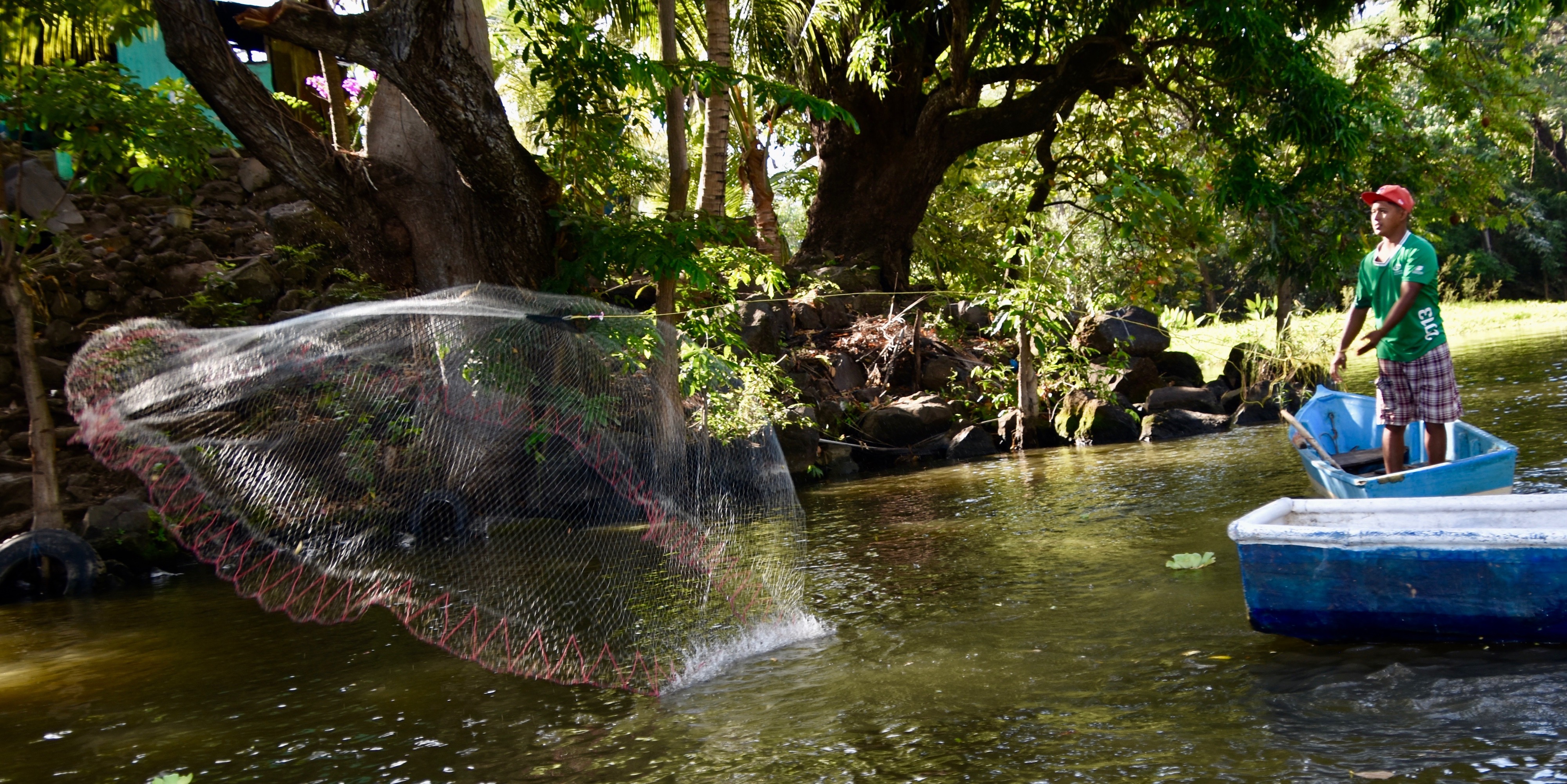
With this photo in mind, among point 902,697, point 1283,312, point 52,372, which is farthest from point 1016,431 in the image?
point 52,372

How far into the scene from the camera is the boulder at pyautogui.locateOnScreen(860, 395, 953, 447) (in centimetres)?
1474

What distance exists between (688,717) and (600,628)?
1395mm

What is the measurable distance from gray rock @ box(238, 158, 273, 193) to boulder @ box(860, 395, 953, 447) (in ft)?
34.7

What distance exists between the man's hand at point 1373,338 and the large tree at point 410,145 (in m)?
6.37

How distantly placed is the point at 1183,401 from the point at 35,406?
45.5ft

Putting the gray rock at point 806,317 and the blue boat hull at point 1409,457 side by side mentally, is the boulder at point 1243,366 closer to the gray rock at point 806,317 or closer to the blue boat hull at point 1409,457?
the gray rock at point 806,317

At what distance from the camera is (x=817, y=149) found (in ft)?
57.6

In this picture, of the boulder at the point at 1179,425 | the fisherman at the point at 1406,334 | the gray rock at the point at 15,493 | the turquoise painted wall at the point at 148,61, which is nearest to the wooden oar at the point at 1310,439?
the fisherman at the point at 1406,334

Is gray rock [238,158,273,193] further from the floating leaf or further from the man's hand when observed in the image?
the man's hand

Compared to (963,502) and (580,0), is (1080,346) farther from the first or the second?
(580,0)

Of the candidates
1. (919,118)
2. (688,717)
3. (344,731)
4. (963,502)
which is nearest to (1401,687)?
(688,717)

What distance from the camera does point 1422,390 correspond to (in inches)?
236

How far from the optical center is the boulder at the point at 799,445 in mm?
13117

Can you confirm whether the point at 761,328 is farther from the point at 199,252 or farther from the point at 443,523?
the point at 443,523
